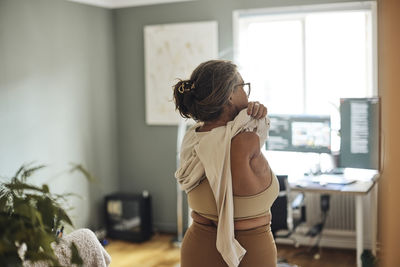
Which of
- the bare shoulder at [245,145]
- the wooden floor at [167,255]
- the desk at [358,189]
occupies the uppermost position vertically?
the bare shoulder at [245,145]

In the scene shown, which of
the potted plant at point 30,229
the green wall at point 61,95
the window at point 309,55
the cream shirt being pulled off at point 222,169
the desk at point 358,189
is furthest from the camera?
the window at point 309,55

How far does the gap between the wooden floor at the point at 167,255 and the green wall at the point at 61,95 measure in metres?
0.50

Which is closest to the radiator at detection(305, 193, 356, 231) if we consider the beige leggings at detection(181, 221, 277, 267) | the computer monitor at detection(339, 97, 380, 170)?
the computer monitor at detection(339, 97, 380, 170)

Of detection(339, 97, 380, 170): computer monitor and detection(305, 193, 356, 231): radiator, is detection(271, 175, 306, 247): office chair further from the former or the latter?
detection(305, 193, 356, 231): radiator

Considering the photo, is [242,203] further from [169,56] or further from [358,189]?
[169,56]

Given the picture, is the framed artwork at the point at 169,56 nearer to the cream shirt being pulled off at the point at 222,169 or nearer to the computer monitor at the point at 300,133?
the computer monitor at the point at 300,133

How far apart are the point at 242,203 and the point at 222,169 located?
0.13 meters

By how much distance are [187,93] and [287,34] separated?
9.80 feet

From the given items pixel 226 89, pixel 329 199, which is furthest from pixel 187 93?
pixel 329 199

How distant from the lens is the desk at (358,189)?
140 inches

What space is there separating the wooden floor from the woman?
2516mm

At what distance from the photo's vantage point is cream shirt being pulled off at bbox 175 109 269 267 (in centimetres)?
162

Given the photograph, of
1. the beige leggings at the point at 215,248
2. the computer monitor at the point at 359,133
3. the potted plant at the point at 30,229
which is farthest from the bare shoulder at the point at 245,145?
the computer monitor at the point at 359,133

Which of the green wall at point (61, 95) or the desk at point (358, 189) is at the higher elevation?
the green wall at point (61, 95)
